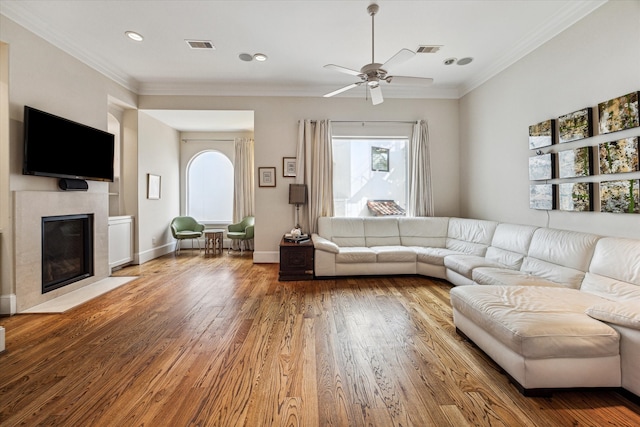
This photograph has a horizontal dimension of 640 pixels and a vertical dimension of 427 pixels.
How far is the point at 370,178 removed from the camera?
18.6 feet

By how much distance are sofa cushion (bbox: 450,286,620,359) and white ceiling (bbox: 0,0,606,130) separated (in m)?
2.92

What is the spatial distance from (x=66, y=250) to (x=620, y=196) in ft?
19.9

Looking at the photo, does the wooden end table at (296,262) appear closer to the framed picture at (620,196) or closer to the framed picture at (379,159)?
the framed picture at (379,159)

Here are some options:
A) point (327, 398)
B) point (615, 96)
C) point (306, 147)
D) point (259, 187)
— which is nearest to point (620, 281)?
point (615, 96)

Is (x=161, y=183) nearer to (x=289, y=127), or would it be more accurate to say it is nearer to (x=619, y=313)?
(x=289, y=127)

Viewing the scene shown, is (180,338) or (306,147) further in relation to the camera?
(306,147)

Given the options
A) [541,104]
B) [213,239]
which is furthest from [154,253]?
[541,104]

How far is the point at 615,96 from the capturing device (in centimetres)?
270

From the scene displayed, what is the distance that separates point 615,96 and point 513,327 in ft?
8.23

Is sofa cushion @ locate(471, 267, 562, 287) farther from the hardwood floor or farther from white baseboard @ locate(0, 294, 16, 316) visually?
white baseboard @ locate(0, 294, 16, 316)

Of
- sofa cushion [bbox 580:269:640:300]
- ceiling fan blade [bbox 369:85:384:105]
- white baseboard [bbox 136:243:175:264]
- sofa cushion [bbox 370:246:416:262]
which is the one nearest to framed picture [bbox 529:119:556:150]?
sofa cushion [bbox 580:269:640:300]

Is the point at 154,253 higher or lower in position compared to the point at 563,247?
lower

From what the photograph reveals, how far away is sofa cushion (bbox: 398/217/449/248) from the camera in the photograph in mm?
5000

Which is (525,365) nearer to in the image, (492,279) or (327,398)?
(327,398)
